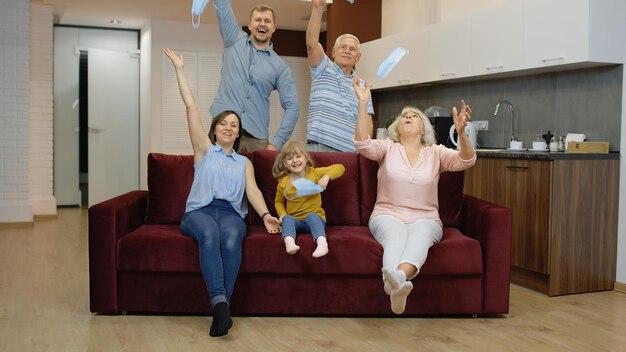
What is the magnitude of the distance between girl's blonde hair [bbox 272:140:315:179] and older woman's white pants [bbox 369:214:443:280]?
18.7 inches

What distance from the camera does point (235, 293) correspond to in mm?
3604

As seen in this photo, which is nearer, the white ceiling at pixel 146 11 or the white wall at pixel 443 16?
the white wall at pixel 443 16

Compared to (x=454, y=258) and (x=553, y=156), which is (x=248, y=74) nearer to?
(x=454, y=258)

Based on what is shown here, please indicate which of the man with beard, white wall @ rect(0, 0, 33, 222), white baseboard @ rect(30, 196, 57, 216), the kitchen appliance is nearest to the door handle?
white baseboard @ rect(30, 196, 57, 216)

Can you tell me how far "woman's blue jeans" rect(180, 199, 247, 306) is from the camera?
3.34 m

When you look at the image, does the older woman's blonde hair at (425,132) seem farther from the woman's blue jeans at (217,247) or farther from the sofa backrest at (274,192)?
the woman's blue jeans at (217,247)

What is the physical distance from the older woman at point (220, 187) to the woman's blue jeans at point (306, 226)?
7 cm

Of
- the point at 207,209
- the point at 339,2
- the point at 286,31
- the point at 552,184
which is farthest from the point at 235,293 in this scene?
the point at 286,31

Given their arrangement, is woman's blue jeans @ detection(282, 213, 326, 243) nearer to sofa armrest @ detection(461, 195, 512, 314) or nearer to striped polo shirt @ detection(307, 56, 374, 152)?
striped polo shirt @ detection(307, 56, 374, 152)

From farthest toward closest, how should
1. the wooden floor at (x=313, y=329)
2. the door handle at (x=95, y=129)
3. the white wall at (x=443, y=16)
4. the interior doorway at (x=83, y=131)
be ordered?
1. the interior doorway at (x=83, y=131)
2. the door handle at (x=95, y=129)
3. the white wall at (x=443, y=16)
4. the wooden floor at (x=313, y=329)

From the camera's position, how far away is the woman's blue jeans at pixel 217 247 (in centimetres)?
334

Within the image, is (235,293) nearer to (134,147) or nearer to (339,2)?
(339,2)

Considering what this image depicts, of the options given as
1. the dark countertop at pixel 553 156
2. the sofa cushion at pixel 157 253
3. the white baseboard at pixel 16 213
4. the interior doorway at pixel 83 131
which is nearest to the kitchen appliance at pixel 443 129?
the dark countertop at pixel 553 156

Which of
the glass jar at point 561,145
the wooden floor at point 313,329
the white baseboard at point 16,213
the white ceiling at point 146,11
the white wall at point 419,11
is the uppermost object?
the white ceiling at point 146,11
